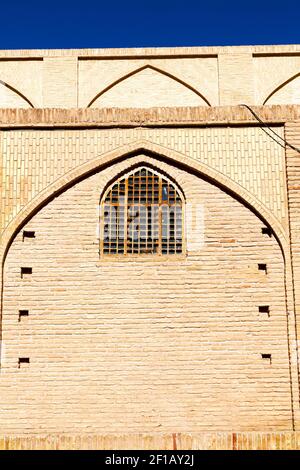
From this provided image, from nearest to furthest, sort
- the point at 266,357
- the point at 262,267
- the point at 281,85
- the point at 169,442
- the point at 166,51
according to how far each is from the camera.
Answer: the point at 169,442, the point at 266,357, the point at 262,267, the point at 166,51, the point at 281,85

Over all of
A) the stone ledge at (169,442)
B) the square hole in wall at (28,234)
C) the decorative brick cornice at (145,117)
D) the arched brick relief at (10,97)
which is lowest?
the stone ledge at (169,442)

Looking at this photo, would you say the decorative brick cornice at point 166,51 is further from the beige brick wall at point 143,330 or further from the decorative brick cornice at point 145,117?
the beige brick wall at point 143,330

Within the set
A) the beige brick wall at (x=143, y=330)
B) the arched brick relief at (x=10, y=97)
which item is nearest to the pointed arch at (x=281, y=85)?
the beige brick wall at (x=143, y=330)

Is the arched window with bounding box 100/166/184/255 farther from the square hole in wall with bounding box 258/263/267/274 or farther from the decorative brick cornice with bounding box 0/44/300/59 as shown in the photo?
the decorative brick cornice with bounding box 0/44/300/59

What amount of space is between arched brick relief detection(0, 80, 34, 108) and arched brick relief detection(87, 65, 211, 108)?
1165mm

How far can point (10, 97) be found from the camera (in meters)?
10.2

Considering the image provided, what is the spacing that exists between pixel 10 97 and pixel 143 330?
5.11 metres

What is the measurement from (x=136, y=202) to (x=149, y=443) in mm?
2669

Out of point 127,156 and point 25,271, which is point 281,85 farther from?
point 25,271

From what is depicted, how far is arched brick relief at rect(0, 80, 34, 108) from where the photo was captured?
33.1ft

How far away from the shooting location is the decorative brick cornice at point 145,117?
23.4 feet

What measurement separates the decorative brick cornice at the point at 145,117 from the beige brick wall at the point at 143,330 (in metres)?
0.54

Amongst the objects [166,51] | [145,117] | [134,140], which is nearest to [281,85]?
[166,51]

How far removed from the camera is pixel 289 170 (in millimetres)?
6977
